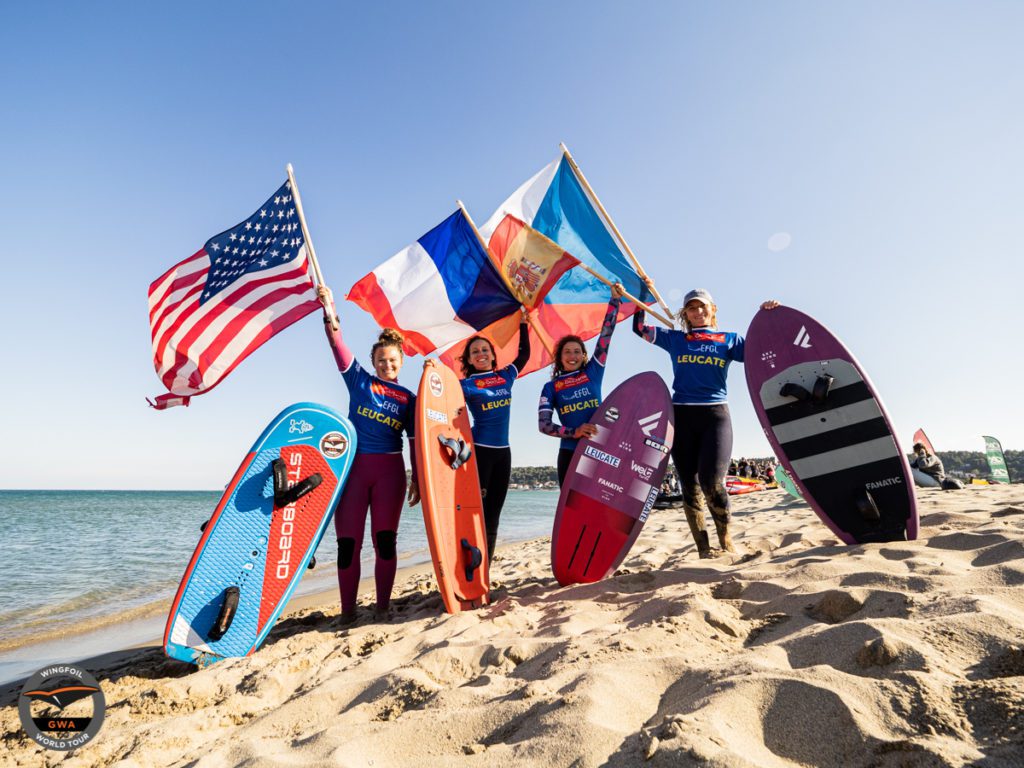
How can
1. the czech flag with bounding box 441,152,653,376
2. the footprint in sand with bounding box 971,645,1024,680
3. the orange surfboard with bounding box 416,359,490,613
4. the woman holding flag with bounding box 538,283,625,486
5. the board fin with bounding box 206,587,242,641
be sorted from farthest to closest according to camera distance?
the czech flag with bounding box 441,152,653,376, the woman holding flag with bounding box 538,283,625,486, the orange surfboard with bounding box 416,359,490,613, the board fin with bounding box 206,587,242,641, the footprint in sand with bounding box 971,645,1024,680

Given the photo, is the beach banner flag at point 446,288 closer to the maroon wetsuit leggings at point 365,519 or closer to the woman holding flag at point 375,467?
the woman holding flag at point 375,467

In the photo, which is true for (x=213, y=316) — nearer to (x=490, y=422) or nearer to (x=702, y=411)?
(x=490, y=422)

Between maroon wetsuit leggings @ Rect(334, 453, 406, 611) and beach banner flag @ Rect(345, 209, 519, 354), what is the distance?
2649mm

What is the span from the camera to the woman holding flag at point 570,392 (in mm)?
4285

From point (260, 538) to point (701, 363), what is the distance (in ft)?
10.7

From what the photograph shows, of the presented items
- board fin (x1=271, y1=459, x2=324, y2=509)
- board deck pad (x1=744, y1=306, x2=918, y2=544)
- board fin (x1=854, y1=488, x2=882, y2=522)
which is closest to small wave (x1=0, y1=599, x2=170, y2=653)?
board fin (x1=271, y1=459, x2=324, y2=509)

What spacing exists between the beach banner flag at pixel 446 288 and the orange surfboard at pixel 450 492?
201cm

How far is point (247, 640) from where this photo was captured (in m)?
3.02

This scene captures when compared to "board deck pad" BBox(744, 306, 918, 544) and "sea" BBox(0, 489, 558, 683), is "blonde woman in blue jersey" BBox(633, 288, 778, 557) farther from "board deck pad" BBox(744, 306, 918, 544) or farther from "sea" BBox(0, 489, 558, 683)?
"sea" BBox(0, 489, 558, 683)

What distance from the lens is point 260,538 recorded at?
3.26m

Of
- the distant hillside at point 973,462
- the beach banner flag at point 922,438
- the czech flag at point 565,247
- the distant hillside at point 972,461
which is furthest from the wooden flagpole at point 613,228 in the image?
the distant hillside at point 972,461

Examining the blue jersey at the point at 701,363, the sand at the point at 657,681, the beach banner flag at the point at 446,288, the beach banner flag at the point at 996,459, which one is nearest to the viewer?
the sand at the point at 657,681

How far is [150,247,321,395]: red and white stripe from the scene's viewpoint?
4.70 m

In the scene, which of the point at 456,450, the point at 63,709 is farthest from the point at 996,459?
the point at 63,709
